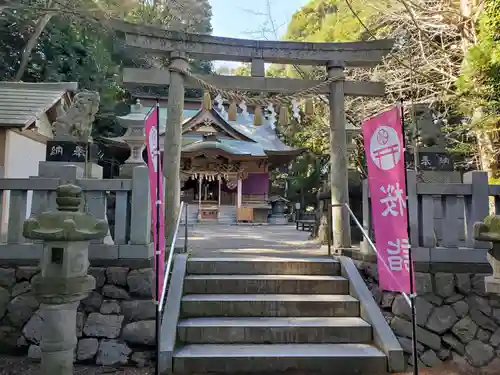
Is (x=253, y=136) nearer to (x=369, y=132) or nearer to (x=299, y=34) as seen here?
(x=299, y=34)

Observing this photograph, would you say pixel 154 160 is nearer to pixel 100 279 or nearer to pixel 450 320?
pixel 100 279

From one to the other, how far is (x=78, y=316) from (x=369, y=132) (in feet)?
13.5

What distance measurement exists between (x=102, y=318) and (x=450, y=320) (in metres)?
4.29

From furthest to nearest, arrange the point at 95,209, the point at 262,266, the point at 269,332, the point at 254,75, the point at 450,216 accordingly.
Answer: the point at 254,75 → the point at 262,266 → the point at 450,216 → the point at 95,209 → the point at 269,332

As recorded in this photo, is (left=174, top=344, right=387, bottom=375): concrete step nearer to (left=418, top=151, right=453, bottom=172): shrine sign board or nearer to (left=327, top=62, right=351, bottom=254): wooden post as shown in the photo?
(left=327, top=62, right=351, bottom=254): wooden post

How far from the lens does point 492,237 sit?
2904 mm

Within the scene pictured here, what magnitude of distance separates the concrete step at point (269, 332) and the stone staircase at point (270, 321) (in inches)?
0.4

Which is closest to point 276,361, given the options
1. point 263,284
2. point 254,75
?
point 263,284

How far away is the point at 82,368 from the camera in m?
3.95

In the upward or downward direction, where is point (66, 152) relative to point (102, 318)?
upward

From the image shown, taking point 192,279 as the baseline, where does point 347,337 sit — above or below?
below

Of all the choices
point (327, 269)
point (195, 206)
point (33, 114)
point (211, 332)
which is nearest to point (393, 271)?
point (327, 269)

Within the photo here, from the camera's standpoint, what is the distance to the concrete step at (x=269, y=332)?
412cm

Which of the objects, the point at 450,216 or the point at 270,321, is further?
the point at 450,216
